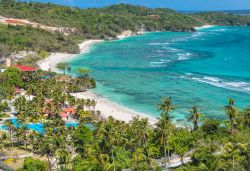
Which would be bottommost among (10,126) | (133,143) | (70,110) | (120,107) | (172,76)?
(120,107)

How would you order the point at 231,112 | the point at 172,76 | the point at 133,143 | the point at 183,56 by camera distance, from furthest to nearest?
the point at 183,56, the point at 172,76, the point at 231,112, the point at 133,143

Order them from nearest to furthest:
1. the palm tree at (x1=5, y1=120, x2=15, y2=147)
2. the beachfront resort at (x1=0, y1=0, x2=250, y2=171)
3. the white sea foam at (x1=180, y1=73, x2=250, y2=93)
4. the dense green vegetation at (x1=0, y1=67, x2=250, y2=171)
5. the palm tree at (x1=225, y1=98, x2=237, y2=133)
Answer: the dense green vegetation at (x1=0, y1=67, x2=250, y2=171), the beachfront resort at (x1=0, y1=0, x2=250, y2=171), the palm tree at (x1=225, y1=98, x2=237, y2=133), the palm tree at (x1=5, y1=120, x2=15, y2=147), the white sea foam at (x1=180, y1=73, x2=250, y2=93)

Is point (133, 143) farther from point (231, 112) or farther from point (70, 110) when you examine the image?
A: point (70, 110)

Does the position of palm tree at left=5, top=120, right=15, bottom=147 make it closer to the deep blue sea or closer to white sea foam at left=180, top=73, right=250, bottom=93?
the deep blue sea

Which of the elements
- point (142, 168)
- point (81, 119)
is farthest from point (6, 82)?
point (142, 168)

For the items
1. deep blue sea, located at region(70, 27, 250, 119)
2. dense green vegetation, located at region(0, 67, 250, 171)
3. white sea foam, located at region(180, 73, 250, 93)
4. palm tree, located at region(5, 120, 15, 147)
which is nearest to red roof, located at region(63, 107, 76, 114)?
dense green vegetation, located at region(0, 67, 250, 171)

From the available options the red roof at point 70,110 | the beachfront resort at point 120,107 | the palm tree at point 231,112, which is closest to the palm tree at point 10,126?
the beachfront resort at point 120,107

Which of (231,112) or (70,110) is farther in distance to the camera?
(70,110)

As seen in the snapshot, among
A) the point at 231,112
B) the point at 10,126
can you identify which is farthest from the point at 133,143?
the point at 10,126

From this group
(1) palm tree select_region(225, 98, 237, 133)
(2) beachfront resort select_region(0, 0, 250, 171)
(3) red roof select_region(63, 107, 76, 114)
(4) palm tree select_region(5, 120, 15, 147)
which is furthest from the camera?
(3) red roof select_region(63, 107, 76, 114)
